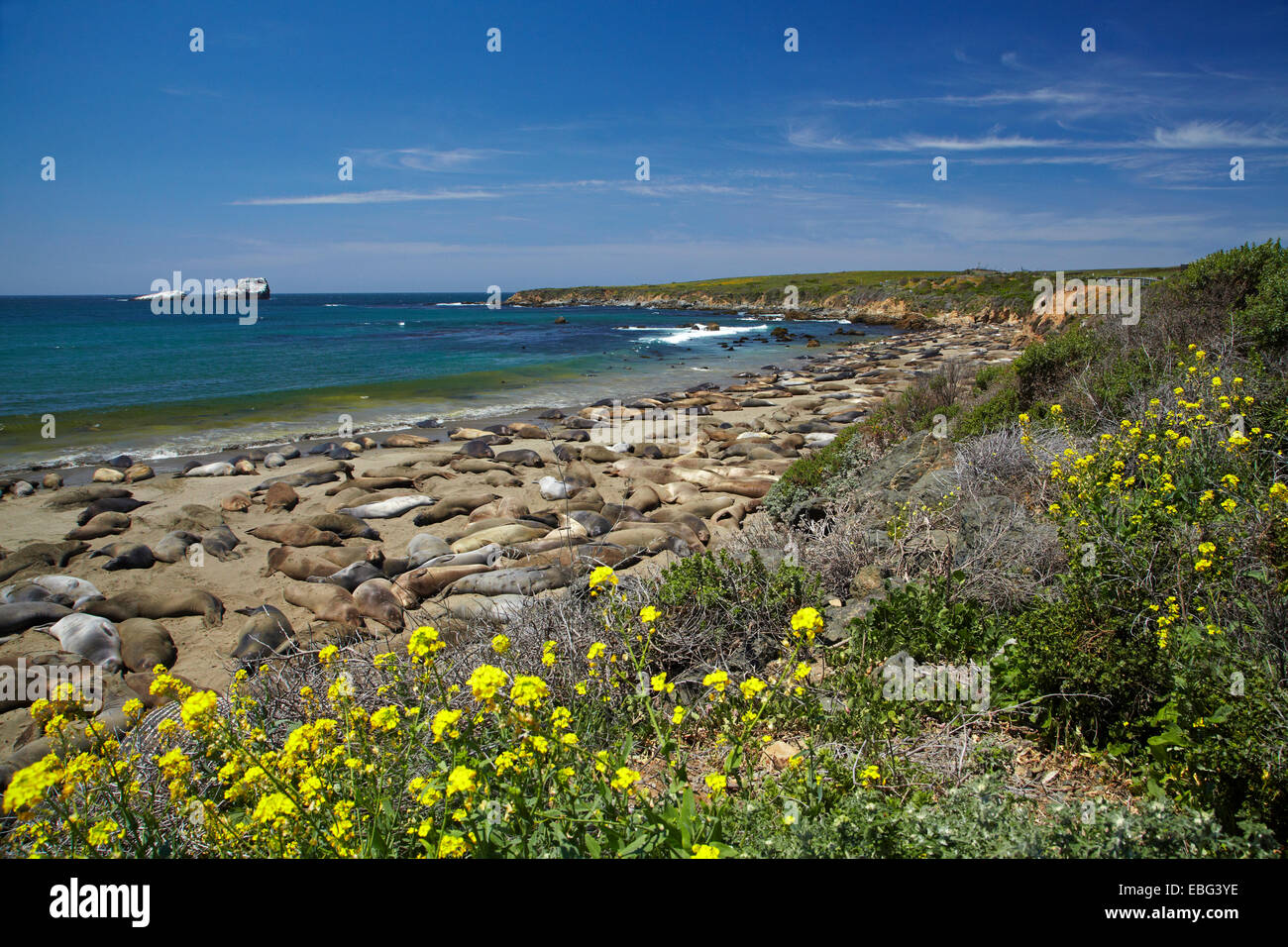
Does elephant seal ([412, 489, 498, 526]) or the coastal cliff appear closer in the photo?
elephant seal ([412, 489, 498, 526])

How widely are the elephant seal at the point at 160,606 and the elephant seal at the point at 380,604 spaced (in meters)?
1.53

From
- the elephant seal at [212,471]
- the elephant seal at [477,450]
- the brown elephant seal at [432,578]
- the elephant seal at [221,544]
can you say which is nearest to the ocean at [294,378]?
the elephant seal at [212,471]

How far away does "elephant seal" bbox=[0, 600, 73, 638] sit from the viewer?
656 cm

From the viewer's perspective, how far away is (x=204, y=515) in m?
10.2

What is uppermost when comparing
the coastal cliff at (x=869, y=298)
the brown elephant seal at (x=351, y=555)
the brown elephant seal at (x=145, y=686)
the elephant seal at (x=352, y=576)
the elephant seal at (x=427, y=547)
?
the coastal cliff at (x=869, y=298)

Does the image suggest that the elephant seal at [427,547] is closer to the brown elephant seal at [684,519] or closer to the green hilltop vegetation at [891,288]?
the brown elephant seal at [684,519]

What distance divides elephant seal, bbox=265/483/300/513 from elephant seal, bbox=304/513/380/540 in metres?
1.57

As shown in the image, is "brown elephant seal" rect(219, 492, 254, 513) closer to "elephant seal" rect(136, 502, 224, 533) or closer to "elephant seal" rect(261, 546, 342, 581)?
"elephant seal" rect(136, 502, 224, 533)

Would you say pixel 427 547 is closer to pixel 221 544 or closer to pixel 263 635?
pixel 263 635

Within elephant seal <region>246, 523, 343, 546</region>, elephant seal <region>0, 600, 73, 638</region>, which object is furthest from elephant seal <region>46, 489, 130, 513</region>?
elephant seal <region>0, 600, 73, 638</region>

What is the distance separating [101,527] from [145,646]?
488cm

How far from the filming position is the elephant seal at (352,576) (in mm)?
7562

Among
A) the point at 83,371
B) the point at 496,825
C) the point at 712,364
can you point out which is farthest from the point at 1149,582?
the point at 83,371
